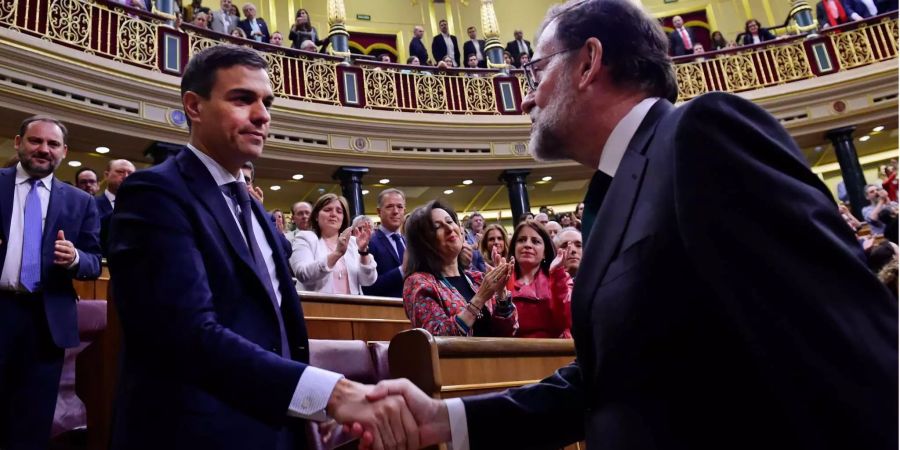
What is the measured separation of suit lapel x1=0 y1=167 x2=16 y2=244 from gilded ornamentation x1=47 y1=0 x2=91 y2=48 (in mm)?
4739

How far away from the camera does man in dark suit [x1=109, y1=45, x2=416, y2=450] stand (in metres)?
1.21

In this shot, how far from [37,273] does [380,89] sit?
271 inches

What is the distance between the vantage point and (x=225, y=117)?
1540mm

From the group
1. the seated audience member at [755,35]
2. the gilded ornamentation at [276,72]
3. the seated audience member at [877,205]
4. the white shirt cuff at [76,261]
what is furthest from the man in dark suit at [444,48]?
the white shirt cuff at [76,261]

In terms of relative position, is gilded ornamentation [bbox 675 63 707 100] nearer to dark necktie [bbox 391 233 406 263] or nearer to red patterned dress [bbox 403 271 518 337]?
dark necktie [bbox 391 233 406 263]

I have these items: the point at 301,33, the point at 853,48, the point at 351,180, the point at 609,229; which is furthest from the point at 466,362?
the point at 853,48

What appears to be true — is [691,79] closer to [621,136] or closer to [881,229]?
[881,229]

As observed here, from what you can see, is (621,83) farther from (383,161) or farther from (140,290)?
(383,161)

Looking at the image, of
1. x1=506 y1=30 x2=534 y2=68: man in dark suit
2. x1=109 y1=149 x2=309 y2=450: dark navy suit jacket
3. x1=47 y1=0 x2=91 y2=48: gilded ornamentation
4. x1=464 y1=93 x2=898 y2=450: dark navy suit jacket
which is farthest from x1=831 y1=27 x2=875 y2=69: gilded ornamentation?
x1=109 y1=149 x2=309 y2=450: dark navy suit jacket

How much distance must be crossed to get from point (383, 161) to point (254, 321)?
7.60 m

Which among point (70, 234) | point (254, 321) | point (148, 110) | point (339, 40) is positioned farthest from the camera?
point (339, 40)

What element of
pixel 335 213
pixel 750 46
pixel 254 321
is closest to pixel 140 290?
pixel 254 321

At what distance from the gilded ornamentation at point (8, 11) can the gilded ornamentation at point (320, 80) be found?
3120mm

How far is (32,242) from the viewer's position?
2459 mm
